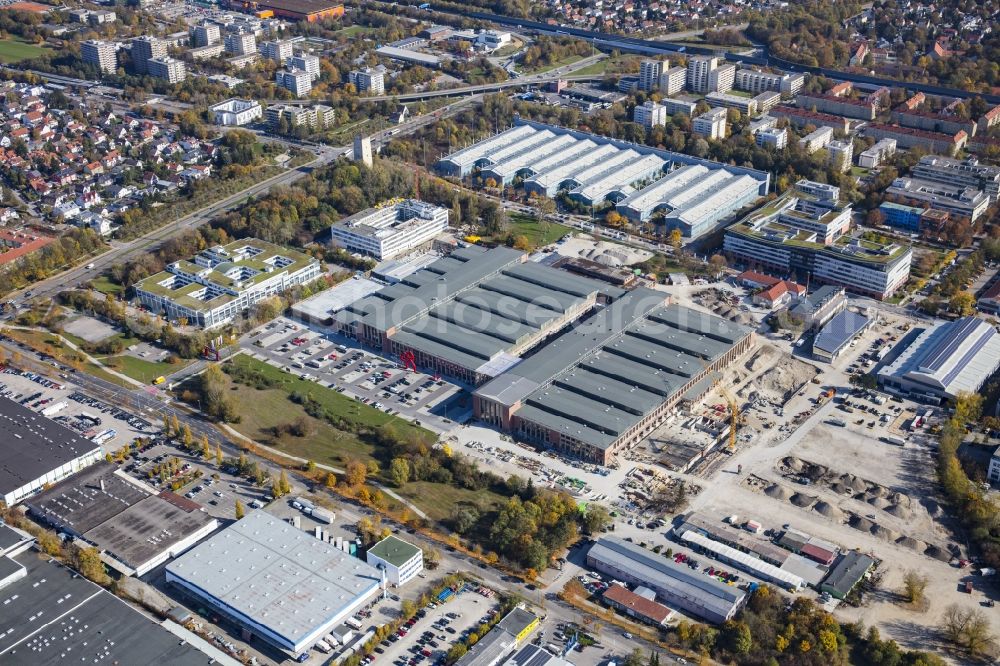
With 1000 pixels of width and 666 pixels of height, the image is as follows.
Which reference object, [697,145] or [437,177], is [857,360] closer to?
[697,145]

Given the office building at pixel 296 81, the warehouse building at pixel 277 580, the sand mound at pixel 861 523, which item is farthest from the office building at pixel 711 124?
the warehouse building at pixel 277 580

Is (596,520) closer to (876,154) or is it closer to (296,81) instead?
(876,154)

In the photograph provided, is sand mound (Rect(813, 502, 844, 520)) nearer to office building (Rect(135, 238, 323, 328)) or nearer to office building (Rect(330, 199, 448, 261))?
office building (Rect(330, 199, 448, 261))

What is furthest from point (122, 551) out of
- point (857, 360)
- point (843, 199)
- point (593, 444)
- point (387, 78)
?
point (387, 78)

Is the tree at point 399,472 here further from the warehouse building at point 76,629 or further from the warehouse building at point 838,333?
the warehouse building at point 838,333

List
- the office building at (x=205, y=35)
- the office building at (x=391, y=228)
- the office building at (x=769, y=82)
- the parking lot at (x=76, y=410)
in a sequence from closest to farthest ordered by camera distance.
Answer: the parking lot at (x=76, y=410)
the office building at (x=391, y=228)
the office building at (x=769, y=82)
the office building at (x=205, y=35)

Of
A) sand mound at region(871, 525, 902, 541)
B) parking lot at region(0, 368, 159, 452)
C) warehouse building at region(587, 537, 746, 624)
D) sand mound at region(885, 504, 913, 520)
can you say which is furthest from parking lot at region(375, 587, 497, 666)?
parking lot at region(0, 368, 159, 452)

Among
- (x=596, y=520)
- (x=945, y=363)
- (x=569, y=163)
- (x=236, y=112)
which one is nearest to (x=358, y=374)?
(x=596, y=520)
